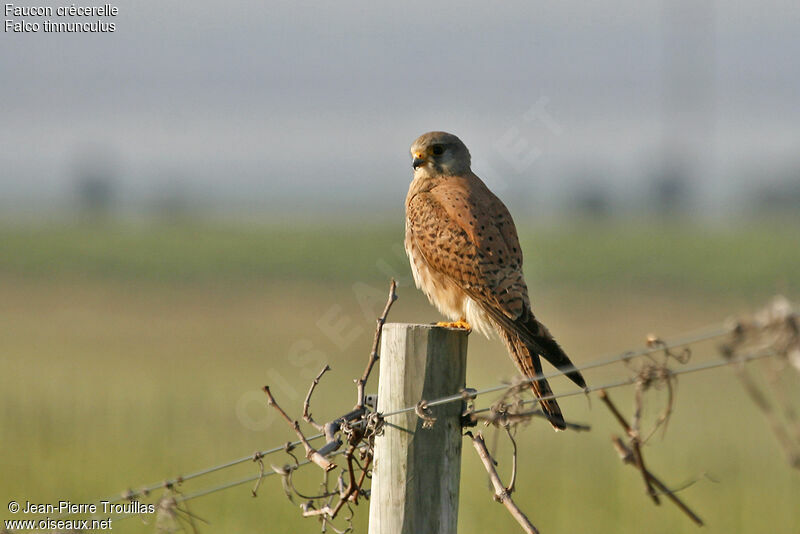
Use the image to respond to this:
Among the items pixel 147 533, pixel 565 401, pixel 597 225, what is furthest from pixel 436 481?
pixel 597 225

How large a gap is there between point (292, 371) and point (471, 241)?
11.7m

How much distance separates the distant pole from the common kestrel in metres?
1.28

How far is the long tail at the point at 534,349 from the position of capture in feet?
11.4

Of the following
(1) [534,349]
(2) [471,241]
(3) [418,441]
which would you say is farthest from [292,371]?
(3) [418,441]

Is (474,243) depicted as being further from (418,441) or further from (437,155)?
(418,441)

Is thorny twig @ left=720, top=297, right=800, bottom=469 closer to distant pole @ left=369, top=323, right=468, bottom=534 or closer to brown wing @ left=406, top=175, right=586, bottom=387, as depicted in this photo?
distant pole @ left=369, top=323, right=468, bottom=534

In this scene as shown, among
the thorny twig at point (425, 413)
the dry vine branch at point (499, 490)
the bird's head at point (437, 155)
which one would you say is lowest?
the dry vine branch at point (499, 490)

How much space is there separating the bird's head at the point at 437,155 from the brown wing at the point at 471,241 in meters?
0.26

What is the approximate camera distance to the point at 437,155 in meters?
5.12

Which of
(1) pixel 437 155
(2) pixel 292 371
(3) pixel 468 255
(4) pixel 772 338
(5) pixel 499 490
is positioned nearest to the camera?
(4) pixel 772 338

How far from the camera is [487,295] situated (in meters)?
4.28

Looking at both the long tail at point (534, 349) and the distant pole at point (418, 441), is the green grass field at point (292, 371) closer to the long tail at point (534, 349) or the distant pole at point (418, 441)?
the long tail at point (534, 349)

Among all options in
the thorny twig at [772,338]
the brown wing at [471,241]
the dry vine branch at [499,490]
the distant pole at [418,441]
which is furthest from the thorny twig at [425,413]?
the brown wing at [471,241]

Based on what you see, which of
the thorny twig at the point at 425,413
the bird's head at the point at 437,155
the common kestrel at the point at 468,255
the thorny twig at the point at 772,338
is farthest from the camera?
the bird's head at the point at 437,155
